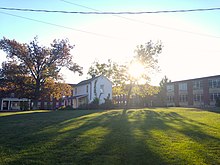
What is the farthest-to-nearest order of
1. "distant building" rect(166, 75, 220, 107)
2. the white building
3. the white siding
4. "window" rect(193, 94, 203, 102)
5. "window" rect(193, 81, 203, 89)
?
"window" rect(193, 94, 203, 102), "window" rect(193, 81, 203, 89), "distant building" rect(166, 75, 220, 107), the white siding, the white building

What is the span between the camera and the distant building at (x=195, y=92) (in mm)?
46906

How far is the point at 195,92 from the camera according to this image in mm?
51375

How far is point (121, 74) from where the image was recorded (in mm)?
35375

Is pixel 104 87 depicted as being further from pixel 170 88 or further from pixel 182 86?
pixel 170 88

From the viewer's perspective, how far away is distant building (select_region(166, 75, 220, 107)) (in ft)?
154

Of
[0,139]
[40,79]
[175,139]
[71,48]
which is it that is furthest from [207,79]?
[0,139]

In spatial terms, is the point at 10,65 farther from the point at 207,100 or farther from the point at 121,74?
the point at 207,100

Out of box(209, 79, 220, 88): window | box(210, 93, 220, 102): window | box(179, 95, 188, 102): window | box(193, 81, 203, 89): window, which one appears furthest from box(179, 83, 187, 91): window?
box(210, 93, 220, 102): window

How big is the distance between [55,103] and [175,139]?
196 feet

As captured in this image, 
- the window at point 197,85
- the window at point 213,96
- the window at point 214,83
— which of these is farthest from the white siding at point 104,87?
the window at point 213,96

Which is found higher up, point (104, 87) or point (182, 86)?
point (182, 86)

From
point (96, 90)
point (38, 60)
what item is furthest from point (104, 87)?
point (38, 60)

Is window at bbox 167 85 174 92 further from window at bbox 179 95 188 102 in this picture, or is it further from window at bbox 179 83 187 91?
window at bbox 179 95 188 102

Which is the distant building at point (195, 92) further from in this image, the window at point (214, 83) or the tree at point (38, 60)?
the tree at point (38, 60)
